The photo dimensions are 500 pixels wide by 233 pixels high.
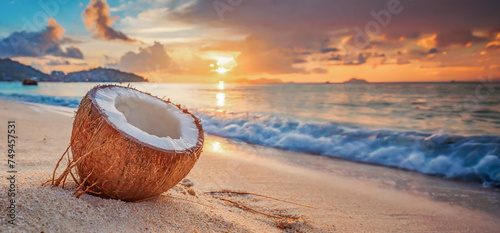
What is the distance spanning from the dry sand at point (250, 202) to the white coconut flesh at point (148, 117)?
0.59 metres

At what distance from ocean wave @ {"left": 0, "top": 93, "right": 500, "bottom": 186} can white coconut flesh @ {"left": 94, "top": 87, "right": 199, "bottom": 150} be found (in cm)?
465

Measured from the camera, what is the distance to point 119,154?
80.7 inches

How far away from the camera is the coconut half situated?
80.8 inches

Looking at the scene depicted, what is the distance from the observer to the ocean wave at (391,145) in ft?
18.7

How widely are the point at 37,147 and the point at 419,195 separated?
588 centimetres

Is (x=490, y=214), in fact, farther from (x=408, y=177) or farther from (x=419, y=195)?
(x=408, y=177)

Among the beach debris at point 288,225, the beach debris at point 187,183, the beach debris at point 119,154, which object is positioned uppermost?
the beach debris at point 119,154

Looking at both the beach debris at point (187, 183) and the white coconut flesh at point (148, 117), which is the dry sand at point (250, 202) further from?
the white coconut flesh at point (148, 117)

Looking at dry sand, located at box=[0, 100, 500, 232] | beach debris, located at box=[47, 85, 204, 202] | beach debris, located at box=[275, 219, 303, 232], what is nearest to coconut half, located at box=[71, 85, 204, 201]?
beach debris, located at box=[47, 85, 204, 202]

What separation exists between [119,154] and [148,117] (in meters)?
0.96

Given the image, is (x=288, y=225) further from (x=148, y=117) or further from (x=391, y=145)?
(x=391, y=145)

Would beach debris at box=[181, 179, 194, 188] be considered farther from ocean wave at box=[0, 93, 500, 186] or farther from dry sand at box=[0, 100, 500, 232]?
ocean wave at box=[0, 93, 500, 186]

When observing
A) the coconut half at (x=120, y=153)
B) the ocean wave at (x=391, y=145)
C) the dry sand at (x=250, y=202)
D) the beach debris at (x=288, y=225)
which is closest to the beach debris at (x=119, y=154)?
the coconut half at (x=120, y=153)

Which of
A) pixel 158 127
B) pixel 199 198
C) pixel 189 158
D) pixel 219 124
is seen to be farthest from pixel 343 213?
pixel 219 124
